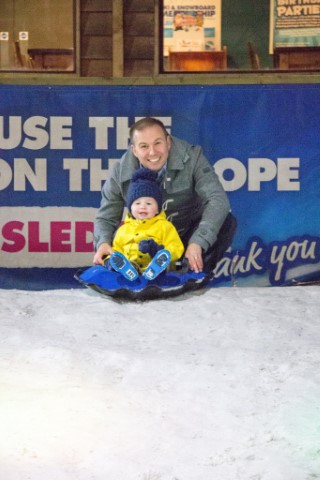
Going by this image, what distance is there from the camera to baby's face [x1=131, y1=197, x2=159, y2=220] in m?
Answer: 5.85

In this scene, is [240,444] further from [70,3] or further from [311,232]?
[70,3]

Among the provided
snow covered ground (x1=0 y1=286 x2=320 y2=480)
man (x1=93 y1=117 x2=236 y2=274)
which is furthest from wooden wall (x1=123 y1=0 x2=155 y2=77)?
snow covered ground (x1=0 y1=286 x2=320 y2=480)

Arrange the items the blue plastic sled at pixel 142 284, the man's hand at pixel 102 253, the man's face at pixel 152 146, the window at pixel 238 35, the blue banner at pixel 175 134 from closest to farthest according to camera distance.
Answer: the blue plastic sled at pixel 142 284
the man's hand at pixel 102 253
the man's face at pixel 152 146
the blue banner at pixel 175 134
the window at pixel 238 35

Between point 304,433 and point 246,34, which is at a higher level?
point 246,34

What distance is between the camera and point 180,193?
6316 mm

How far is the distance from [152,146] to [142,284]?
0.98 m

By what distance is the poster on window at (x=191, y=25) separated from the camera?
895 centimetres

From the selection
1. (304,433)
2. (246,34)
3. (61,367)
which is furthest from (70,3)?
(304,433)

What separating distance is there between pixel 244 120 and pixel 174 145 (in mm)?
1272

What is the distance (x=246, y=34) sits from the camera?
354 inches

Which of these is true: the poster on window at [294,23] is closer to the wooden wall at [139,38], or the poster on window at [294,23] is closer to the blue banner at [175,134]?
the wooden wall at [139,38]

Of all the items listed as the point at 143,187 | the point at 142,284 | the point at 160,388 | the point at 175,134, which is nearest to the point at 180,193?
the point at 143,187

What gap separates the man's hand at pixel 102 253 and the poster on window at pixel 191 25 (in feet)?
11.2

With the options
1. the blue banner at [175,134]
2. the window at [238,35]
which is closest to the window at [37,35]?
the window at [238,35]
